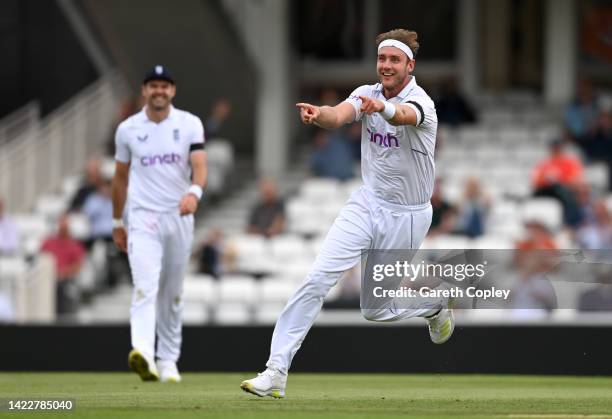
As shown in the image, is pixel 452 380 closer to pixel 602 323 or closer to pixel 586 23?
pixel 602 323

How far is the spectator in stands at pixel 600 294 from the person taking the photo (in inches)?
361

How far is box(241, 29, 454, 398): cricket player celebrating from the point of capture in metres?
7.78

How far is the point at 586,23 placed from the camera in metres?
20.6

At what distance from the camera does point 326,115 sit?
7.30 m

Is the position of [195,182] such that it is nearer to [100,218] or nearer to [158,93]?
[158,93]

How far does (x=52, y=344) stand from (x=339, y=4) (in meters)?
9.80

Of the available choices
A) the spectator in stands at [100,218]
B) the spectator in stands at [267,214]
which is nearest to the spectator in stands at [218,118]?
the spectator in stands at [267,214]

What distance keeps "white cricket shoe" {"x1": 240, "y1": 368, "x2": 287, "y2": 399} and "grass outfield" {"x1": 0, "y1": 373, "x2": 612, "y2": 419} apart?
0.07 m

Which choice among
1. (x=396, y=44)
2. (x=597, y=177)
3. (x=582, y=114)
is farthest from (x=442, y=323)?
(x=582, y=114)

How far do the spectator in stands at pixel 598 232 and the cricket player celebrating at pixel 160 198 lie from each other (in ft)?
20.4

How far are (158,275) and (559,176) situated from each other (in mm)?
8029

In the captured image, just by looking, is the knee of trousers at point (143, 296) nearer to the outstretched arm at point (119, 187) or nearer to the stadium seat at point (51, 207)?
the outstretched arm at point (119, 187)

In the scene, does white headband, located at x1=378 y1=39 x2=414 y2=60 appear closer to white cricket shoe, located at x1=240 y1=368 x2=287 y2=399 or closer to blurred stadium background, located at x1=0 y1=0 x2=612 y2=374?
white cricket shoe, located at x1=240 y1=368 x2=287 y2=399

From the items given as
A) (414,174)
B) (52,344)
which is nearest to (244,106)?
(52,344)
